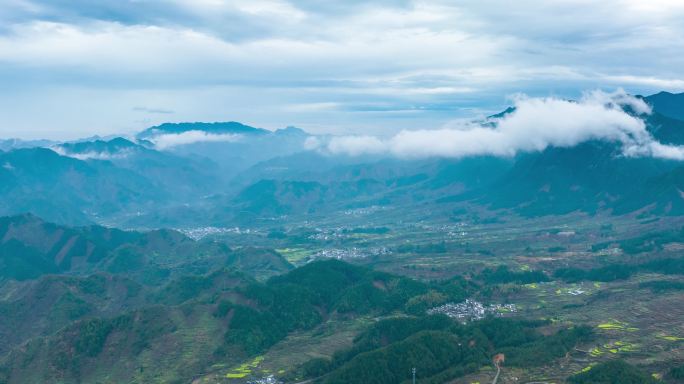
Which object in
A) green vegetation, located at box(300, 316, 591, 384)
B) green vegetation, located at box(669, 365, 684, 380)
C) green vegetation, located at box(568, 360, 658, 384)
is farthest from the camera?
green vegetation, located at box(300, 316, 591, 384)

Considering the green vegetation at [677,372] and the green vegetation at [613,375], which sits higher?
the green vegetation at [613,375]

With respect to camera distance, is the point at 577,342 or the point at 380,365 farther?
the point at 577,342

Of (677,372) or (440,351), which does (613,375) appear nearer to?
(677,372)

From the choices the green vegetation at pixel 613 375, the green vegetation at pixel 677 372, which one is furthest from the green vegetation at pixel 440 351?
the green vegetation at pixel 677 372

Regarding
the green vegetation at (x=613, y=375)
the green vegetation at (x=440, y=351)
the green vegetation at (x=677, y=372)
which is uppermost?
the green vegetation at (x=613, y=375)

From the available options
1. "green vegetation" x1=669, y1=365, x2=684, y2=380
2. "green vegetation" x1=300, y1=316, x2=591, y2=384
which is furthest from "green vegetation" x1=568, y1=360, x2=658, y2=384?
"green vegetation" x1=300, y1=316, x2=591, y2=384

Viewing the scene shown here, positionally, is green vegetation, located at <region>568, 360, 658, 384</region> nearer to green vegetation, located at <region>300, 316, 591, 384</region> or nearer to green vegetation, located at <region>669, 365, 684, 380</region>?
green vegetation, located at <region>669, 365, 684, 380</region>

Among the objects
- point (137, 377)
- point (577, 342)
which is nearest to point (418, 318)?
point (577, 342)

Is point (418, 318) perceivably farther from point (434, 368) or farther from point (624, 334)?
point (624, 334)

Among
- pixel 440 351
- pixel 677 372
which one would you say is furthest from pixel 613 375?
pixel 440 351

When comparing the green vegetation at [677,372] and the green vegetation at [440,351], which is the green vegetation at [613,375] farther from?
the green vegetation at [440,351]

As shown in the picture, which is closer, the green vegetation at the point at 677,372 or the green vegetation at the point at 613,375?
the green vegetation at the point at 613,375
